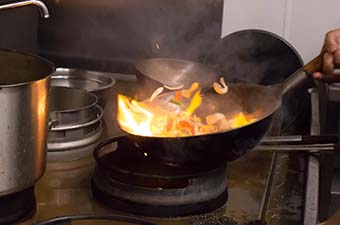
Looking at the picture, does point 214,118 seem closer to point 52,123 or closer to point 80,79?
point 52,123

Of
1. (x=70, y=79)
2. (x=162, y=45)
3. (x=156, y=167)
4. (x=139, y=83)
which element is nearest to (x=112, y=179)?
(x=156, y=167)

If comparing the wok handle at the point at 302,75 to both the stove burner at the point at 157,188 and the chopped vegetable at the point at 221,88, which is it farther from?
the stove burner at the point at 157,188

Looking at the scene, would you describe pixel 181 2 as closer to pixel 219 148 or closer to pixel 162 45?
pixel 162 45

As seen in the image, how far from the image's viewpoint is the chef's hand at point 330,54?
1.23m

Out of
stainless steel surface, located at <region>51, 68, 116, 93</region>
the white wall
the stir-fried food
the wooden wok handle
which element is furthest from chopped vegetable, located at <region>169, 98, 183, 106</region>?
the white wall

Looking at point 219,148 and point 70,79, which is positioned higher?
point 219,148

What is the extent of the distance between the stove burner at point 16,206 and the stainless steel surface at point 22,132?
35 mm

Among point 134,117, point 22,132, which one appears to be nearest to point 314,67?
point 134,117

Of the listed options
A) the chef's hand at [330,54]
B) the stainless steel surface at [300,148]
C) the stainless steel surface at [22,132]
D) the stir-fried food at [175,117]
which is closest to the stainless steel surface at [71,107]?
the stir-fried food at [175,117]

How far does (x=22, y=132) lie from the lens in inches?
35.3

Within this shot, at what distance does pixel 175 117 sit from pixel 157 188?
0.18 m

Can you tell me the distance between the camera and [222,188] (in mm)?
1087

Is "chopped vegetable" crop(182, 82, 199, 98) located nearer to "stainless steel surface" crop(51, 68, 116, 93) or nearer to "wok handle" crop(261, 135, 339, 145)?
"wok handle" crop(261, 135, 339, 145)

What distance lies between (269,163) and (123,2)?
752 millimetres
